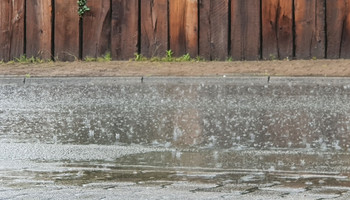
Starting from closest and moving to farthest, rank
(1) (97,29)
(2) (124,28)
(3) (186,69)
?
1. (3) (186,69)
2. (2) (124,28)
3. (1) (97,29)

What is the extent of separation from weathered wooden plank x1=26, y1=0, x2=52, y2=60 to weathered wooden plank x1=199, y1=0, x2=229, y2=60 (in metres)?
2.40

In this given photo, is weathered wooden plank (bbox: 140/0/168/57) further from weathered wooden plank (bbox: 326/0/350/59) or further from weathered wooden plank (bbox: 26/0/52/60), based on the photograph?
weathered wooden plank (bbox: 326/0/350/59)

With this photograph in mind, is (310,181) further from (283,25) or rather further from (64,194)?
(283,25)

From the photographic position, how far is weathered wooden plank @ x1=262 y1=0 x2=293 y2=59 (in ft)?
40.0

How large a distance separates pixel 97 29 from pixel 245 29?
231cm

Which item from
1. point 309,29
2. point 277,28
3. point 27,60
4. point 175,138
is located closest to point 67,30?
point 27,60

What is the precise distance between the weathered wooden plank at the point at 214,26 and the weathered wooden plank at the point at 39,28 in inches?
94.5

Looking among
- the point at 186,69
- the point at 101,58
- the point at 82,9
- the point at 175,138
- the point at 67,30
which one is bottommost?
the point at 175,138

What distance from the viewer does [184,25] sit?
40.7 feet

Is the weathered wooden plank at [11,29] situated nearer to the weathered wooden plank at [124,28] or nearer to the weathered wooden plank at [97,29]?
the weathered wooden plank at [97,29]

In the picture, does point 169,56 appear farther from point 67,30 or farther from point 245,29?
point 67,30

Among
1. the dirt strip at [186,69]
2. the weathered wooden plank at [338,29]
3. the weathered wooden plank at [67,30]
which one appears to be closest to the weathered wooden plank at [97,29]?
the weathered wooden plank at [67,30]

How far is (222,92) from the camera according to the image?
34.6 feet

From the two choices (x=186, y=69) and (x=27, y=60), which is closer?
(x=186, y=69)
